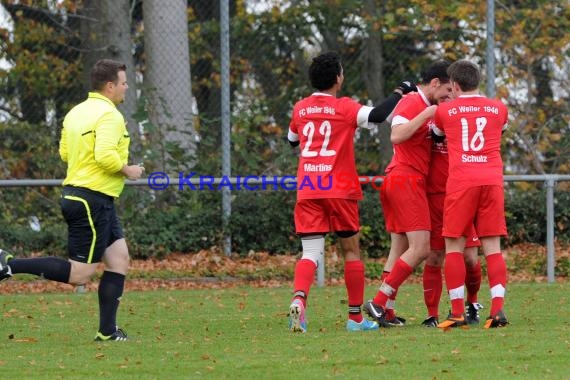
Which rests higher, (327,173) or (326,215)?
(327,173)

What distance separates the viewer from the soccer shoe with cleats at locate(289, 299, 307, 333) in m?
8.77

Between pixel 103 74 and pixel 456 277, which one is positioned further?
pixel 456 277

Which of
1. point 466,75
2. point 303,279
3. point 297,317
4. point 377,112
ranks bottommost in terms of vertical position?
point 297,317

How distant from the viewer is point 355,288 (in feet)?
29.9

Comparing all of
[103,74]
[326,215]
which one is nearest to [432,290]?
[326,215]

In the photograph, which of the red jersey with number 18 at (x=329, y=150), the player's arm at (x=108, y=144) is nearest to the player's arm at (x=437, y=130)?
the red jersey with number 18 at (x=329, y=150)

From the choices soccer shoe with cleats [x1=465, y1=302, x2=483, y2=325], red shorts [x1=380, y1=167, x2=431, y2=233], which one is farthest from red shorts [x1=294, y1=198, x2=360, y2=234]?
soccer shoe with cleats [x1=465, y1=302, x2=483, y2=325]

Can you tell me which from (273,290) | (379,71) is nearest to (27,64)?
(379,71)

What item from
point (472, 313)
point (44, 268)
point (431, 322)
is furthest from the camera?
point (472, 313)

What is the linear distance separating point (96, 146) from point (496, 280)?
114 inches

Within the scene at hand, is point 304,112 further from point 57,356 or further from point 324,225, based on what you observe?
point 57,356

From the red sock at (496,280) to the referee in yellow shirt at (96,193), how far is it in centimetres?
254

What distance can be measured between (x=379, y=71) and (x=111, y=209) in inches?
384

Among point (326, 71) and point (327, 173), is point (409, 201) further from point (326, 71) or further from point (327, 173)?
point (326, 71)
